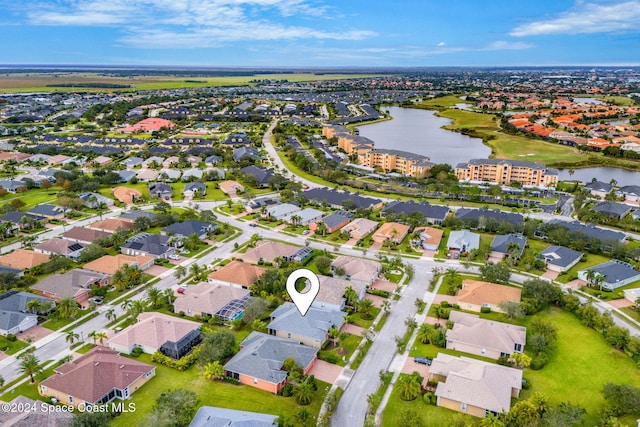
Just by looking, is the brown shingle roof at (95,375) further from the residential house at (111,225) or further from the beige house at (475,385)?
the residential house at (111,225)

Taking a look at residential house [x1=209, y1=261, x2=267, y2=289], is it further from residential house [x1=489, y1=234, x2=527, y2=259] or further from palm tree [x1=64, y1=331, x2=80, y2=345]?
residential house [x1=489, y1=234, x2=527, y2=259]

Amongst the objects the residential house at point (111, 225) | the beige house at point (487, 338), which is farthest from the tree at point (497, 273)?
the residential house at point (111, 225)

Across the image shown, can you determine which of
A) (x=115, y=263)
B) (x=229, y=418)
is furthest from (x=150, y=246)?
(x=229, y=418)

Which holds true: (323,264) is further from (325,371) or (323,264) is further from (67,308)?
(67,308)

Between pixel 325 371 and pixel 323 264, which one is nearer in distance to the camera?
pixel 325 371

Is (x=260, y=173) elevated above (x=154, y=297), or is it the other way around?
(x=260, y=173)

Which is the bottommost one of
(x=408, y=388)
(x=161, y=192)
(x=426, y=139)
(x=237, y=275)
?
(x=408, y=388)
